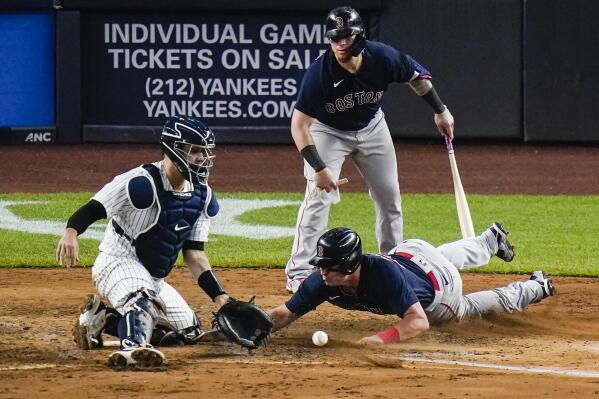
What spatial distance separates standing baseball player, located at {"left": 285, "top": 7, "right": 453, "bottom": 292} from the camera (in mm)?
8430

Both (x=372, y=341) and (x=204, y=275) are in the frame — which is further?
(x=204, y=275)

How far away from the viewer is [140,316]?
21.3 feet

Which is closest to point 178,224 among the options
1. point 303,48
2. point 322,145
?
point 322,145

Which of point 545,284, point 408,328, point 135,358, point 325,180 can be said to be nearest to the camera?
point 135,358

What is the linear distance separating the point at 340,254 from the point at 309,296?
0.35 meters

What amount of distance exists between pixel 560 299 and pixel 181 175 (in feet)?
10.5

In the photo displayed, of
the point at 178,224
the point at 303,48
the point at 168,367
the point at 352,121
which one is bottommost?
the point at 168,367

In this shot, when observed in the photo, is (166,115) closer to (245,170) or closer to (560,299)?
(245,170)

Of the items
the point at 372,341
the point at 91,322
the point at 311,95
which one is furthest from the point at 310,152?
the point at 91,322

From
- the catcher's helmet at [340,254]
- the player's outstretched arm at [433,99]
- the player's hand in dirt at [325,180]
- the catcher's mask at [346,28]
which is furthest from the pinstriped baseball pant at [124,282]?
the player's outstretched arm at [433,99]

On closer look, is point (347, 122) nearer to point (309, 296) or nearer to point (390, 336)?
point (309, 296)

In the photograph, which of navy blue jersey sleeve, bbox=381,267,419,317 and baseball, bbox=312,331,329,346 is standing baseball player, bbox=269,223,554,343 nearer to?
navy blue jersey sleeve, bbox=381,267,419,317

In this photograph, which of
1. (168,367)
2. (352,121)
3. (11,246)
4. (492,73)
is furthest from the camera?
(492,73)

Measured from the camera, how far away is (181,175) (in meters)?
6.91
